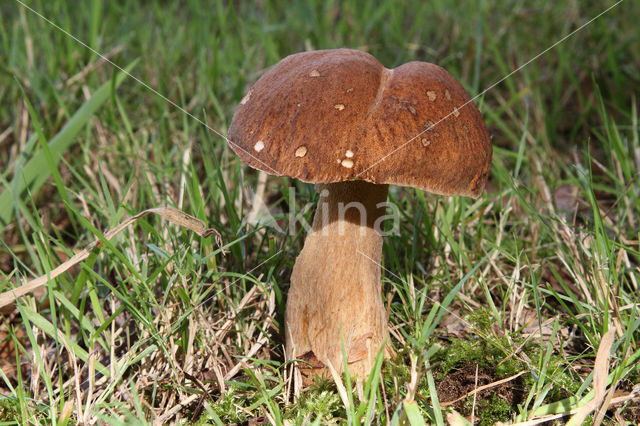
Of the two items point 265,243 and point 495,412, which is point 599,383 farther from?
point 265,243

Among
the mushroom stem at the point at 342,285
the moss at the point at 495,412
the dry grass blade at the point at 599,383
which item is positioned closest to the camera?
the dry grass blade at the point at 599,383

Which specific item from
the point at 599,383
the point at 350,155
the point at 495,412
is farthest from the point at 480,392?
the point at 350,155

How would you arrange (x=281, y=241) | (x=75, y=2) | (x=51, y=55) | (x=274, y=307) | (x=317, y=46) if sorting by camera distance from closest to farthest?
(x=274, y=307) < (x=281, y=241) < (x=51, y=55) < (x=317, y=46) < (x=75, y=2)

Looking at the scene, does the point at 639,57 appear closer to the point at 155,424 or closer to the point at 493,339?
the point at 493,339

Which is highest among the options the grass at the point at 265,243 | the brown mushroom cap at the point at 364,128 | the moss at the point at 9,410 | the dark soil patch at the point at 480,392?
the brown mushroom cap at the point at 364,128

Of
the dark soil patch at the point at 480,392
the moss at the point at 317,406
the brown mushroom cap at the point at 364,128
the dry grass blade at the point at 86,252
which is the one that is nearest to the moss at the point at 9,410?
the dry grass blade at the point at 86,252

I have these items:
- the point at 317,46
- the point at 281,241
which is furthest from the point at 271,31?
the point at 281,241

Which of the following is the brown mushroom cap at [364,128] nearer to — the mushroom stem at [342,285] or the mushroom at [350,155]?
the mushroom at [350,155]

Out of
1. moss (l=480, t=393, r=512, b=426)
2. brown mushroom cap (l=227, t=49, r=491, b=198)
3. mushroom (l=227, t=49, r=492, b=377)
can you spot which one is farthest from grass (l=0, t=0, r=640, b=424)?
brown mushroom cap (l=227, t=49, r=491, b=198)
